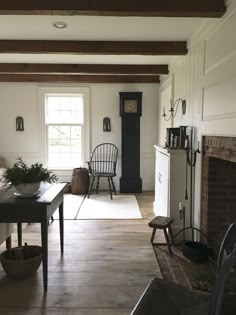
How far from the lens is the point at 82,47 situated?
12.4ft

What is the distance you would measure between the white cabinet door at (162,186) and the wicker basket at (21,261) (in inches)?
69.1

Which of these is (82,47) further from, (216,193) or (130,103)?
(130,103)

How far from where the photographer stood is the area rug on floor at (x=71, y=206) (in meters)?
4.91

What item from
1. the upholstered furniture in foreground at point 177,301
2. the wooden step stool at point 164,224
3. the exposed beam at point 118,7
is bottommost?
the wooden step stool at point 164,224

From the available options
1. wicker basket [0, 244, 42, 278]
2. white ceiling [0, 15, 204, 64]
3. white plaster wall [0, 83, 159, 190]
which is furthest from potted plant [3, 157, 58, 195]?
white plaster wall [0, 83, 159, 190]

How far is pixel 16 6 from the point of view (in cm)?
246

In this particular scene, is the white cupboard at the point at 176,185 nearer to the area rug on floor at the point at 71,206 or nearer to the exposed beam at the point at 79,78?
the area rug on floor at the point at 71,206

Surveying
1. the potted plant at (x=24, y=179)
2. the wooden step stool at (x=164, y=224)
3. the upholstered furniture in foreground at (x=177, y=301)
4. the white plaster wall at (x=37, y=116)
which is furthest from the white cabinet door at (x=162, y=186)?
the upholstered furniture in foreground at (x=177, y=301)

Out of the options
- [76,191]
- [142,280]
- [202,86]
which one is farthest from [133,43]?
[76,191]

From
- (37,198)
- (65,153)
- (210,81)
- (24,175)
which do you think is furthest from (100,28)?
(65,153)

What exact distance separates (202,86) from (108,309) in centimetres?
236

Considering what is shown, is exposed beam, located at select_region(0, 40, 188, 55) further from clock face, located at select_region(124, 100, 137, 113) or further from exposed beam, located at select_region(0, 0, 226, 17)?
clock face, located at select_region(124, 100, 137, 113)

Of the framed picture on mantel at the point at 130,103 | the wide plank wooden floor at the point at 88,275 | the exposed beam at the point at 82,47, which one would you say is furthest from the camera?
the framed picture on mantel at the point at 130,103

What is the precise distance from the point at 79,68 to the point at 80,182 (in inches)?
92.0
